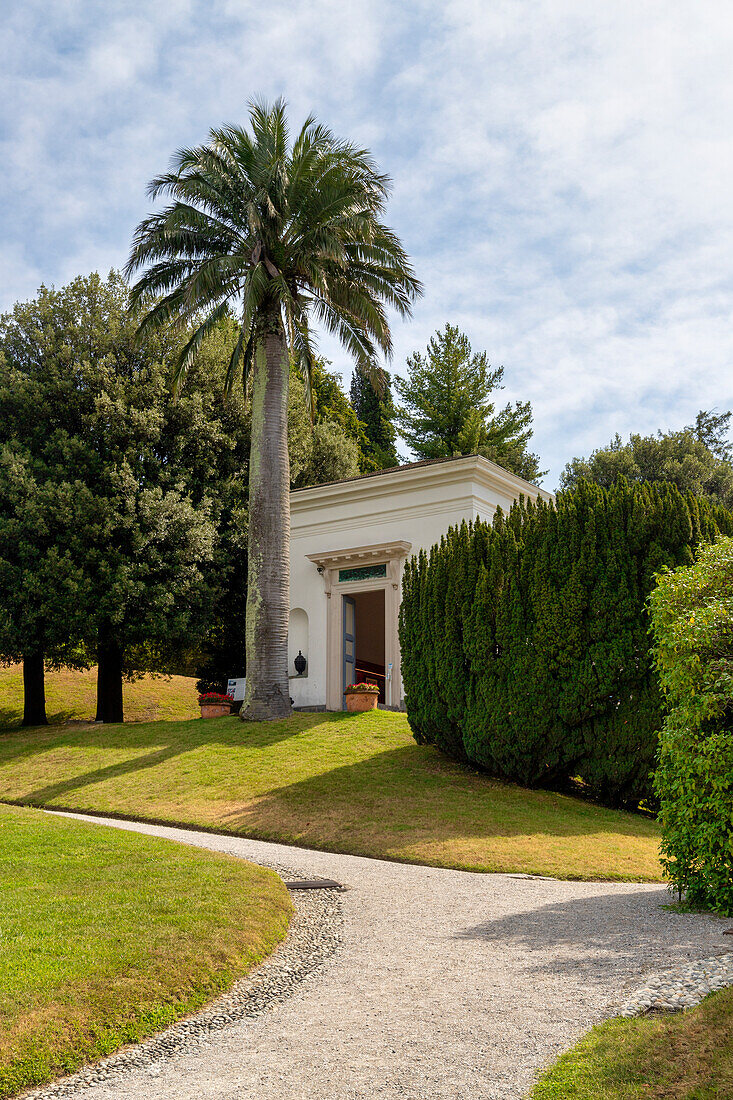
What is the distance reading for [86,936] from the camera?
19.6 ft

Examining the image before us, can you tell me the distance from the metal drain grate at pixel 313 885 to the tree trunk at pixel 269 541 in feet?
33.5

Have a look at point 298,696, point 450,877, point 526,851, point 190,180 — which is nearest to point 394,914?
point 450,877

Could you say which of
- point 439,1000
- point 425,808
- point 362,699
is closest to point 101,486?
point 362,699

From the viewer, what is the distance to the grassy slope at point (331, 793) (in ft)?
34.5

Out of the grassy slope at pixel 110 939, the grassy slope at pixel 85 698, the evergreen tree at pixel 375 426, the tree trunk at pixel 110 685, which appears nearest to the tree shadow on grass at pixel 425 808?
the grassy slope at pixel 110 939

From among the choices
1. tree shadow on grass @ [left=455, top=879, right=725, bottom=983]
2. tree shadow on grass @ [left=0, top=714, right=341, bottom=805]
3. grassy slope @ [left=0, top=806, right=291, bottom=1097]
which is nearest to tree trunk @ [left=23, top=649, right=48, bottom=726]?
tree shadow on grass @ [left=0, top=714, right=341, bottom=805]

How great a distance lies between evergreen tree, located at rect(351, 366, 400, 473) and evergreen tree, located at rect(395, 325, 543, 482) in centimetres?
158

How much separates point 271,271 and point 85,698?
1562 centimetres

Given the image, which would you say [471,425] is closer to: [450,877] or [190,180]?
[190,180]

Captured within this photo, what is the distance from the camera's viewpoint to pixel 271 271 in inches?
777

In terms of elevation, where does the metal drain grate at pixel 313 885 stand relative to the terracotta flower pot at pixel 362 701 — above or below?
below

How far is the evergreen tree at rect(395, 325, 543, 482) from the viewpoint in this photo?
42688mm

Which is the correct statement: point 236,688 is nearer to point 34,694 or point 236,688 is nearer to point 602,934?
point 34,694

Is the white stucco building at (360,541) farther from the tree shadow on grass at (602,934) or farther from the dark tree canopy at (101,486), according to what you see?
the tree shadow on grass at (602,934)
